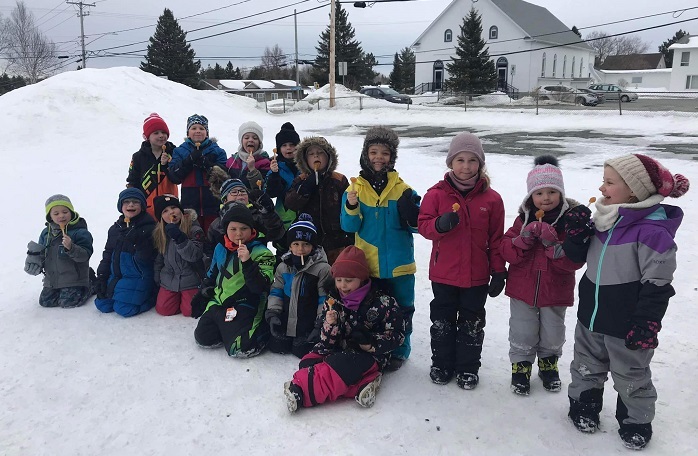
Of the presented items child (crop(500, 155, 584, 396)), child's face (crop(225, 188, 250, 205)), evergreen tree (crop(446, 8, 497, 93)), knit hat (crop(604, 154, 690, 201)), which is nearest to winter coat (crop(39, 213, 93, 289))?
child's face (crop(225, 188, 250, 205))

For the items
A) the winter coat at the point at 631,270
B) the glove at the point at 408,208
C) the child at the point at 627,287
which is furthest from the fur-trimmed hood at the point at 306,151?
the winter coat at the point at 631,270

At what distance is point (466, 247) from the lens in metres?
3.27

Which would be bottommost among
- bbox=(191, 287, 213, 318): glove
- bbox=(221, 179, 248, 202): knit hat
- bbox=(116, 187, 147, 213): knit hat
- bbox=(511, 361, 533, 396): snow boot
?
bbox=(511, 361, 533, 396): snow boot

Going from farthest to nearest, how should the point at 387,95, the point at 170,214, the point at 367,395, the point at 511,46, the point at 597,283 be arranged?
1. the point at 511,46
2. the point at 387,95
3. the point at 170,214
4. the point at 367,395
5. the point at 597,283

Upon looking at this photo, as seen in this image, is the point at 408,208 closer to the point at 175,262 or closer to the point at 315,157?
the point at 315,157

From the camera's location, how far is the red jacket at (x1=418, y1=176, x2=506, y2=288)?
3264 millimetres

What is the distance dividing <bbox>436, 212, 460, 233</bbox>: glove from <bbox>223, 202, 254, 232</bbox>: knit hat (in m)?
1.59

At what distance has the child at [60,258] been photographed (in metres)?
4.70

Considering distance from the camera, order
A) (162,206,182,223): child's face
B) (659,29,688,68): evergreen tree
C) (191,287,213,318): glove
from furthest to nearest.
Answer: (659,29,688,68): evergreen tree → (162,206,182,223): child's face → (191,287,213,318): glove

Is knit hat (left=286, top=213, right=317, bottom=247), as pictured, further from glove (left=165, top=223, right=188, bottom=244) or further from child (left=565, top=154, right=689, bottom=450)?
child (left=565, top=154, right=689, bottom=450)

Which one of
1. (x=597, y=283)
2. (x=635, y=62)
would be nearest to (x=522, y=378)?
(x=597, y=283)

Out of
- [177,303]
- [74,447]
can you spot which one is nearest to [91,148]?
[177,303]

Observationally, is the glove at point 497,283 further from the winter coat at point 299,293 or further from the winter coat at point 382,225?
the winter coat at point 299,293

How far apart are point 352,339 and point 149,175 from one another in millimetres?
3045
